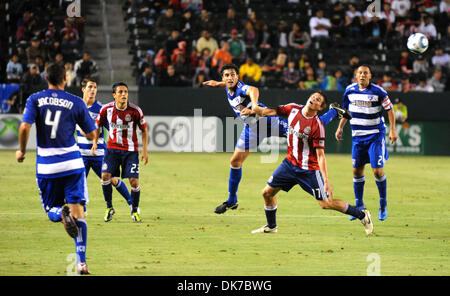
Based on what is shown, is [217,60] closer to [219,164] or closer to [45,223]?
[219,164]

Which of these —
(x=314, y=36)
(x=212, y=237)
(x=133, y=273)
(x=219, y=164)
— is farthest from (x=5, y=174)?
(x=314, y=36)

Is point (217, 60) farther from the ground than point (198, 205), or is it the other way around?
point (217, 60)

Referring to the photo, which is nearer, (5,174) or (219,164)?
(5,174)

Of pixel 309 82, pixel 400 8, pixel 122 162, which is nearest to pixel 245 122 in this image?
pixel 122 162

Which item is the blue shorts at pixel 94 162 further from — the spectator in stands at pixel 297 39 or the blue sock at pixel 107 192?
the spectator in stands at pixel 297 39

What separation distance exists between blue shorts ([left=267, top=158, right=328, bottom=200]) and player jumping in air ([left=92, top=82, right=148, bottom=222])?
243 centimetres

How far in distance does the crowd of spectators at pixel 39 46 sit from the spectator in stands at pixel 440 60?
11962 mm

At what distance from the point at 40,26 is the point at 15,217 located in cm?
1702

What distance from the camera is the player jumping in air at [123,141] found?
479 inches

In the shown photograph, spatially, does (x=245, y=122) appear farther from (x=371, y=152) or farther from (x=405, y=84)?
(x=405, y=84)

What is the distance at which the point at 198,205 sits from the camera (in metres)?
14.2

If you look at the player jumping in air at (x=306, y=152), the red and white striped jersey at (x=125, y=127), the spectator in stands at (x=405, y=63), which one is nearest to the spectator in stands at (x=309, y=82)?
the spectator in stands at (x=405, y=63)

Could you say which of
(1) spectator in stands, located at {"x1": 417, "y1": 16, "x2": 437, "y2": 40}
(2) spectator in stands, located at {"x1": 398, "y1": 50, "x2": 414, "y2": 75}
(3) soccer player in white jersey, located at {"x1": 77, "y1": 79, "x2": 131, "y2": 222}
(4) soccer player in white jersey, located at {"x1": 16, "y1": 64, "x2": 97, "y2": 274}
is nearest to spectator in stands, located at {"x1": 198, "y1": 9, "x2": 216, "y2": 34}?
(2) spectator in stands, located at {"x1": 398, "y1": 50, "x2": 414, "y2": 75}

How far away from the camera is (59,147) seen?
834 cm
